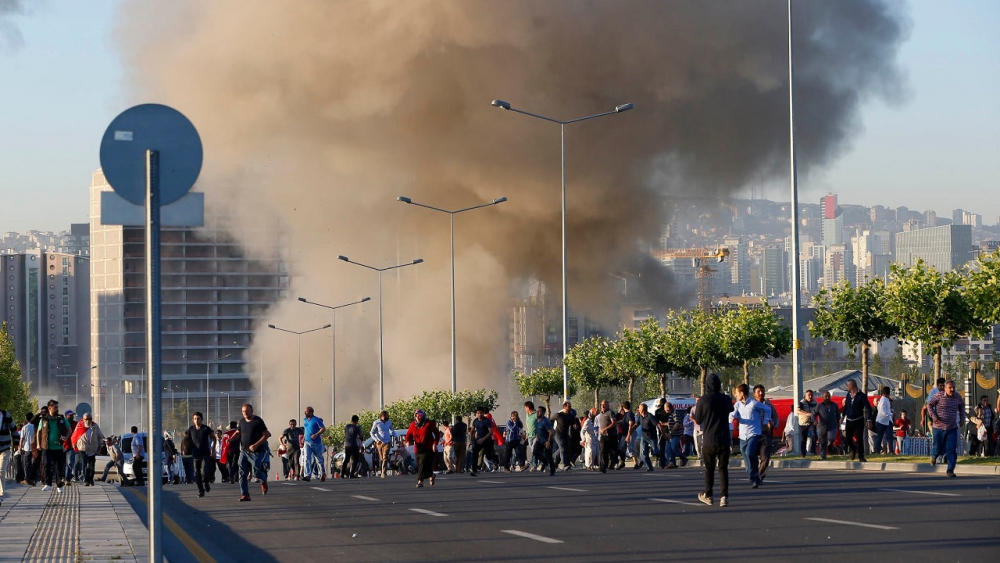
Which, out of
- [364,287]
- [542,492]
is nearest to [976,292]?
[542,492]

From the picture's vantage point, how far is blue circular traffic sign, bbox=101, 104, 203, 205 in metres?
6.48

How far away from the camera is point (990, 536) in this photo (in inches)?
384

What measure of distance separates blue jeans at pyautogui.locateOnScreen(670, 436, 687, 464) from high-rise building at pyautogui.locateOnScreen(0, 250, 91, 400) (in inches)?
5341

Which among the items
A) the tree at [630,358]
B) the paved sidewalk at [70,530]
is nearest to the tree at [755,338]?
the tree at [630,358]

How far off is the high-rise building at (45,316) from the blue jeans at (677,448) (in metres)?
136

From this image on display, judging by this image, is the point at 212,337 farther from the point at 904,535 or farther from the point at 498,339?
the point at 904,535

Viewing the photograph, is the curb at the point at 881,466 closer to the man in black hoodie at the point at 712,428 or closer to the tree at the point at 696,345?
the man in black hoodie at the point at 712,428

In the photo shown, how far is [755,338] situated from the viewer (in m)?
34.3

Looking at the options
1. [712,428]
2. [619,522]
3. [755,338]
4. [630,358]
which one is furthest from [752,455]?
[630,358]

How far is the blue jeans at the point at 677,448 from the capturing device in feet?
77.9

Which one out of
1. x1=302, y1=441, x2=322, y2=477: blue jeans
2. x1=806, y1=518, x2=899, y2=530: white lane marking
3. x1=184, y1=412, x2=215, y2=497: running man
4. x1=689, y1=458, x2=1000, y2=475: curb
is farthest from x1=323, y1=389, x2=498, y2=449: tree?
x1=806, y1=518, x2=899, y2=530: white lane marking

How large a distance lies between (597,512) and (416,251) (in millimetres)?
60536

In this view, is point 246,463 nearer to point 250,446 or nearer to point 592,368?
point 250,446

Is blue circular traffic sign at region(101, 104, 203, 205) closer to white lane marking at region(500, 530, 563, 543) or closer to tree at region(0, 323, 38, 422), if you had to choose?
white lane marking at region(500, 530, 563, 543)
